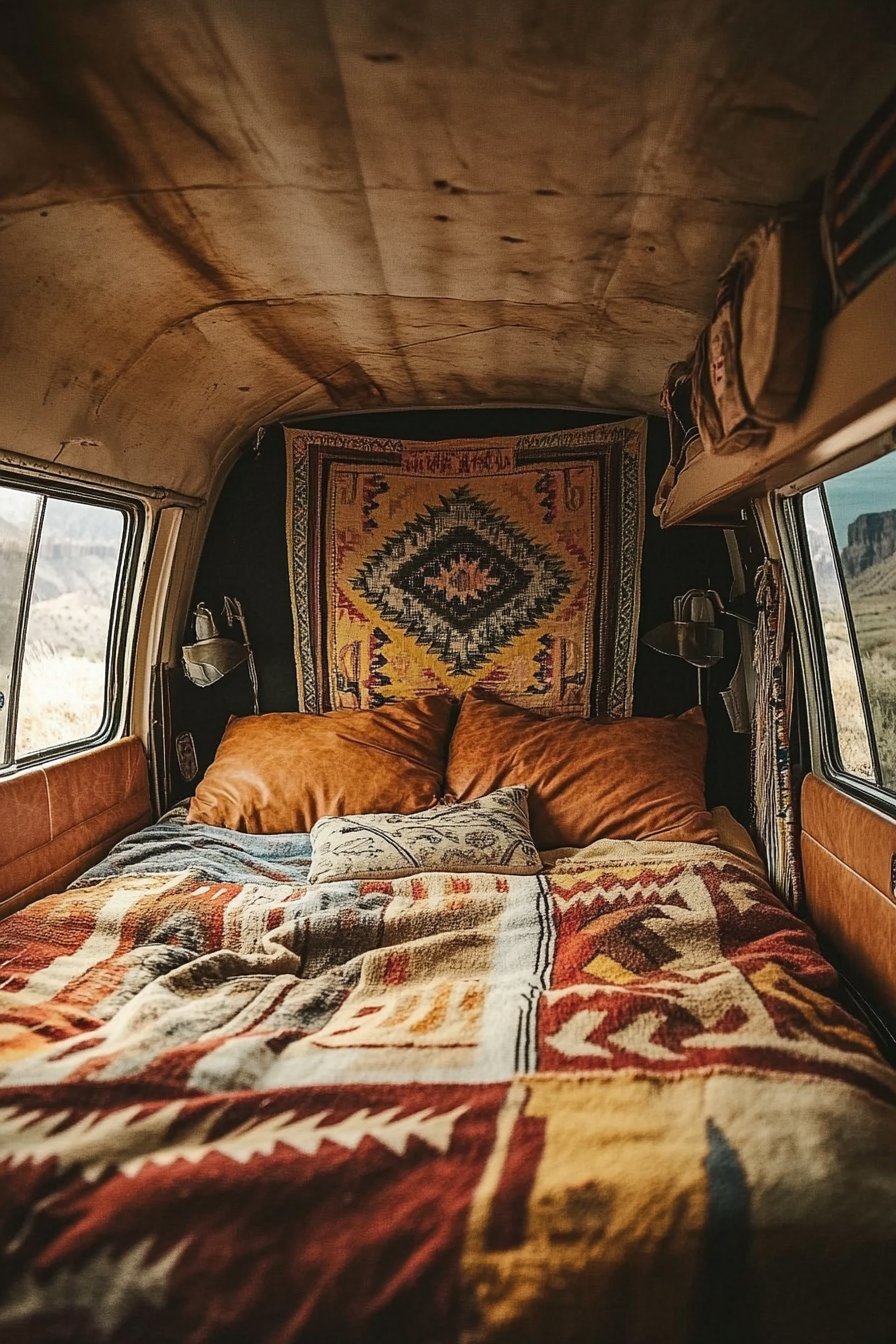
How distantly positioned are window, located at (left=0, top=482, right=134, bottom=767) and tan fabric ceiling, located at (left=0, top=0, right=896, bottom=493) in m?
0.36

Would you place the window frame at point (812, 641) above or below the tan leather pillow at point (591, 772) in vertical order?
above

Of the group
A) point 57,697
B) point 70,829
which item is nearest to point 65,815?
point 70,829

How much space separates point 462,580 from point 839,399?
247 cm

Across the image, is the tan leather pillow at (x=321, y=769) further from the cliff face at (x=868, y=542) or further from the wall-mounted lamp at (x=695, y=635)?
the cliff face at (x=868, y=542)

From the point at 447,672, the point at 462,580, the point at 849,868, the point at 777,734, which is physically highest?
the point at 462,580

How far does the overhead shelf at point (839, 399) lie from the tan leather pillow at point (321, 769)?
1690 mm

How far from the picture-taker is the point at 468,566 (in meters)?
3.87

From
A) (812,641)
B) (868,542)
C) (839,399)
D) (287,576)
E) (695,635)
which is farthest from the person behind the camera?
(287,576)

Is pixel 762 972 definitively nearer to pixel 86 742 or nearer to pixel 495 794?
pixel 495 794

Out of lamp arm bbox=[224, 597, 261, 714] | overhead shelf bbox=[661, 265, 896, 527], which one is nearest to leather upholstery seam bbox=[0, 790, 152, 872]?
lamp arm bbox=[224, 597, 261, 714]

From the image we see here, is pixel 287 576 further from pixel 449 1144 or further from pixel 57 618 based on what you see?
pixel 449 1144

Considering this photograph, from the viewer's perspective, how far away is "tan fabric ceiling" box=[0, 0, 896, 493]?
130 cm

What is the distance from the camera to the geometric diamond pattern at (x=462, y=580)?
12.6ft

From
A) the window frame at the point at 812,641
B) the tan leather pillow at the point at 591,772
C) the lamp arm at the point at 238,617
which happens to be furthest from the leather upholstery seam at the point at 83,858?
the window frame at the point at 812,641
